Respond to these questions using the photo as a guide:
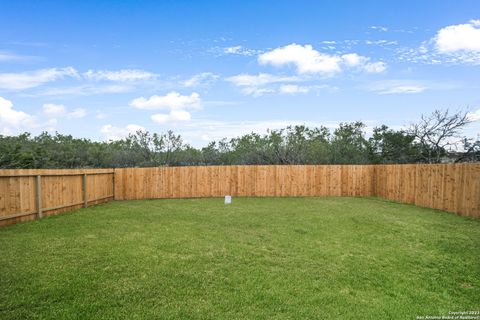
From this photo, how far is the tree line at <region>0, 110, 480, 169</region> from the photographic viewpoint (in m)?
18.0

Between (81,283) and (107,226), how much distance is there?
135 inches

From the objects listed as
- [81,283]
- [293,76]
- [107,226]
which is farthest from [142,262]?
[293,76]

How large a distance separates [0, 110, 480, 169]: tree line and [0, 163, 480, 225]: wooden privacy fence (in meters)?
6.47

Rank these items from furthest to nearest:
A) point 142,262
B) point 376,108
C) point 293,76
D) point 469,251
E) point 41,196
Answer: point 376,108
point 293,76
point 41,196
point 469,251
point 142,262

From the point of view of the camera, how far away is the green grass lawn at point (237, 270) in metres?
2.83

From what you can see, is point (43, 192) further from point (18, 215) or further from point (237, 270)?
point (237, 270)

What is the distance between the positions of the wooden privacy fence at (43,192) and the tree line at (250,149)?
34.0 ft

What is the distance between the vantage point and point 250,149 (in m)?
22.9

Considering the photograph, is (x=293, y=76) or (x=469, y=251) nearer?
(x=469, y=251)

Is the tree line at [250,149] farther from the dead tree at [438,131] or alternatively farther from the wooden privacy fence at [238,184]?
the wooden privacy fence at [238,184]

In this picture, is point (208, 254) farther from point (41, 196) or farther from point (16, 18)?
point (16, 18)

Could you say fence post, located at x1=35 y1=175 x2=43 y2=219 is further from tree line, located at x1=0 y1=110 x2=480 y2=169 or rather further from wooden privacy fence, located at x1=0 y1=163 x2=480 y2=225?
tree line, located at x1=0 y1=110 x2=480 y2=169

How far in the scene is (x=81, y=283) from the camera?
3348 millimetres

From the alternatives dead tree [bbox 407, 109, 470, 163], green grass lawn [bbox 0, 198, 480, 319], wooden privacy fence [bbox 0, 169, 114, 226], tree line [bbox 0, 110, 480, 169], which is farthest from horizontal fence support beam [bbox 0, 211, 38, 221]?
dead tree [bbox 407, 109, 470, 163]
